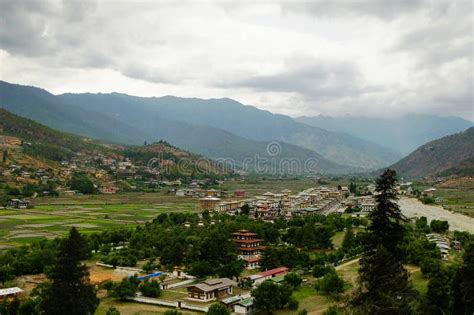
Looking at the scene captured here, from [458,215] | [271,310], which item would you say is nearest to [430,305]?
[271,310]

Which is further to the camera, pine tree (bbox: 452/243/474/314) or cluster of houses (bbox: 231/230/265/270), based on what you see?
cluster of houses (bbox: 231/230/265/270)

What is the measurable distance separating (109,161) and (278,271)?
379 ft

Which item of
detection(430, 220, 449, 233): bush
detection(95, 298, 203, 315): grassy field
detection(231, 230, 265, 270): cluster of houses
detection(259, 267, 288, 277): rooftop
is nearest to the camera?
detection(95, 298, 203, 315): grassy field

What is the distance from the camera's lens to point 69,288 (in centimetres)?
2300

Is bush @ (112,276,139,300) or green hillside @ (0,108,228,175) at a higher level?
green hillside @ (0,108,228,175)

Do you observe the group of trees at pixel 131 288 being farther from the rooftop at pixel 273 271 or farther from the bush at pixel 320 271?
the bush at pixel 320 271

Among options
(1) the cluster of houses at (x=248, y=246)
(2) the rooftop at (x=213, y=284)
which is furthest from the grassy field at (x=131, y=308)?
(1) the cluster of houses at (x=248, y=246)

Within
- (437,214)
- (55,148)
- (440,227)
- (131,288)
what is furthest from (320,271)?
(55,148)

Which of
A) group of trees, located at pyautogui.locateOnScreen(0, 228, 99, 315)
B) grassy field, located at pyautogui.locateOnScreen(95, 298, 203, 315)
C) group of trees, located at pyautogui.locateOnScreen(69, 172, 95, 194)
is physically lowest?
grassy field, located at pyautogui.locateOnScreen(95, 298, 203, 315)

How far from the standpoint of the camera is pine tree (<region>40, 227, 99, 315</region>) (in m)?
22.7

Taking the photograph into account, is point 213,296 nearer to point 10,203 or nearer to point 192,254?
point 192,254

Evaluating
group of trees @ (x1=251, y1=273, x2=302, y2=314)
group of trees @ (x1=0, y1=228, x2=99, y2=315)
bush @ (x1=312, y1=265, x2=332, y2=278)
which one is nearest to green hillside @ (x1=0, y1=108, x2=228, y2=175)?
bush @ (x1=312, y1=265, x2=332, y2=278)

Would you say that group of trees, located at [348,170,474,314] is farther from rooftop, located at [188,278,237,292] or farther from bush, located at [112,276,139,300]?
bush, located at [112,276,139,300]

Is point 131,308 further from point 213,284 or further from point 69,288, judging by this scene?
point 69,288
